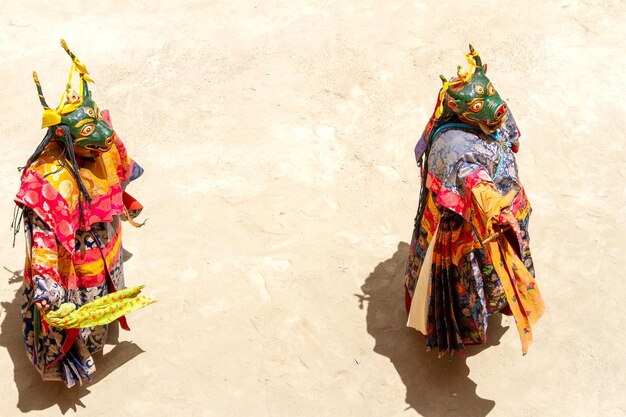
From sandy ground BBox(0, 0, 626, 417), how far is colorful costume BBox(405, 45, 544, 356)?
21.1 inches

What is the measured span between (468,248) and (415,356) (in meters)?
1.17

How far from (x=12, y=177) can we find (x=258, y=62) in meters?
2.76

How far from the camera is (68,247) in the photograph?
6.25 metres

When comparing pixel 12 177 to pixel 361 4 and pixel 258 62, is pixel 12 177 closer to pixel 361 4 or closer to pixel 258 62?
pixel 258 62

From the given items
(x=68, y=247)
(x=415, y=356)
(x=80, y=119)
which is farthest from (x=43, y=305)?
(x=415, y=356)

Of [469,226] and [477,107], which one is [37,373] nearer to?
[469,226]

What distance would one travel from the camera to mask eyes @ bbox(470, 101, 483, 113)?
5965mm

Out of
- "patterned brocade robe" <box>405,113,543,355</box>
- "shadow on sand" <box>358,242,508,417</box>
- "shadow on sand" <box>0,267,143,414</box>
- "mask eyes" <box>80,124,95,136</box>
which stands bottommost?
"shadow on sand" <box>358,242,508,417</box>

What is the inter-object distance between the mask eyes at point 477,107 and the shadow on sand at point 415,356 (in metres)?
2.09

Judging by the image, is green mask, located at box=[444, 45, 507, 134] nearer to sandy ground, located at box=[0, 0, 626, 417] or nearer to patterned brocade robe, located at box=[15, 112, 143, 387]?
sandy ground, located at box=[0, 0, 626, 417]

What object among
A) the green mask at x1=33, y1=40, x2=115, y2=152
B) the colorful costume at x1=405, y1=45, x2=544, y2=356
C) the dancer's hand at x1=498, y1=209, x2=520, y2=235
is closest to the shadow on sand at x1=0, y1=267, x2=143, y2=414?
the green mask at x1=33, y1=40, x2=115, y2=152

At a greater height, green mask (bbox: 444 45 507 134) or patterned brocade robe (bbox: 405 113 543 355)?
green mask (bbox: 444 45 507 134)

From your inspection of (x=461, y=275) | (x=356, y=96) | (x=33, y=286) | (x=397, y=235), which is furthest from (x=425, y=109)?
(x=33, y=286)

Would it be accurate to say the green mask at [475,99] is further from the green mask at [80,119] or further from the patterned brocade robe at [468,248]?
the green mask at [80,119]
